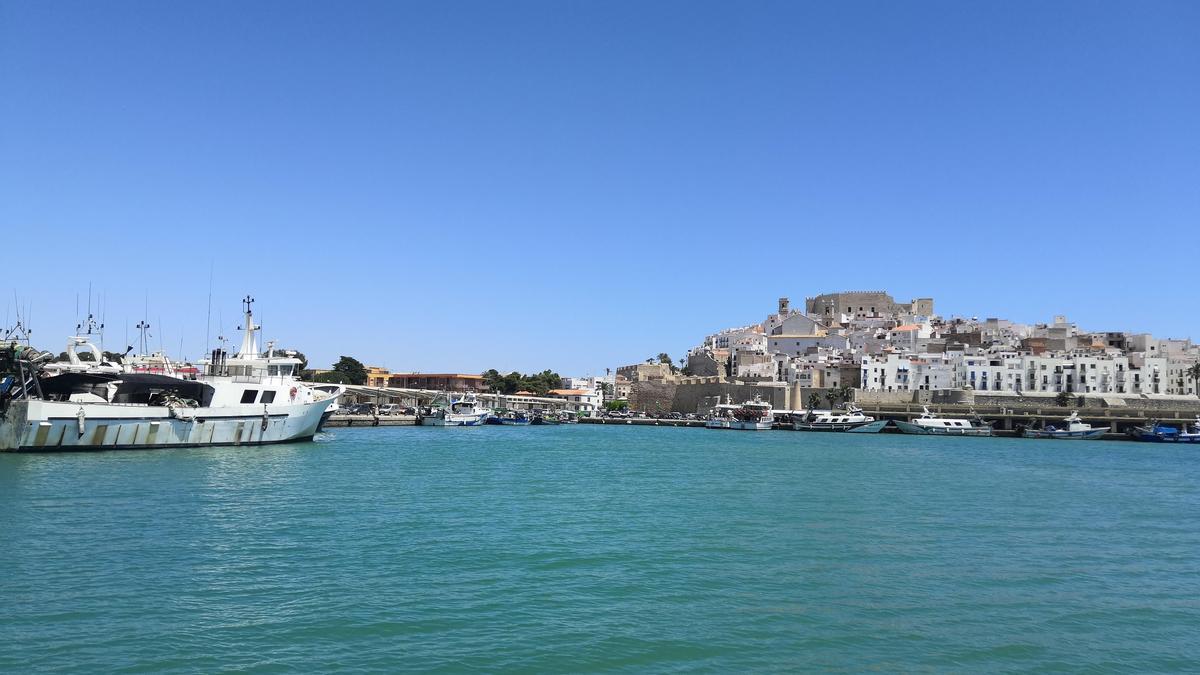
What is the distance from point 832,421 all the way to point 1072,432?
18.0 metres

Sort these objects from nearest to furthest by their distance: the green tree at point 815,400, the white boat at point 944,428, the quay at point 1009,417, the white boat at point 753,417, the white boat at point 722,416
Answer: the quay at point 1009,417, the white boat at point 944,428, the white boat at point 753,417, the white boat at point 722,416, the green tree at point 815,400

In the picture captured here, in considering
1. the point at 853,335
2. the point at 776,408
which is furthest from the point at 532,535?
the point at 853,335

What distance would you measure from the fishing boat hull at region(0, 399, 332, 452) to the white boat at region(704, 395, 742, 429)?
5040cm

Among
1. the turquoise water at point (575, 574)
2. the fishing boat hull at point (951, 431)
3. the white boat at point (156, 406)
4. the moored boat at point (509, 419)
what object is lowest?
the moored boat at point (509, 419)

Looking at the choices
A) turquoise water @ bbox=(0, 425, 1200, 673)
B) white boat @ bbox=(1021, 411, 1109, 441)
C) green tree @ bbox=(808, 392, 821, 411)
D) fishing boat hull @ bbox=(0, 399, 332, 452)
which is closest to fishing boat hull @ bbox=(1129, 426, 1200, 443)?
white boat @ bbox=(1021, 411, 1109, 441)

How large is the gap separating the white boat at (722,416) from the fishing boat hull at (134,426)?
50.4 m

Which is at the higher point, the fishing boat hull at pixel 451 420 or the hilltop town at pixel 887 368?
the hilltop town at pixel 887 368

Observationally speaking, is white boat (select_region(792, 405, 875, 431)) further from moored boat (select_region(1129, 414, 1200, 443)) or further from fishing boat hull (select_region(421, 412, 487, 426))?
fishing boat hull (select_region(421, 412, 487, 426))

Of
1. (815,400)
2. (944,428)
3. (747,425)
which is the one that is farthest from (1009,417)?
(747,425)

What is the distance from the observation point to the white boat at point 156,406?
103 feet

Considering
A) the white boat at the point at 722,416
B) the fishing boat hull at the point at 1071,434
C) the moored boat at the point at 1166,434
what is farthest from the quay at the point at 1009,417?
the white boat at the point at 722,416

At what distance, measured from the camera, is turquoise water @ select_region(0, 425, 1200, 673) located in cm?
990

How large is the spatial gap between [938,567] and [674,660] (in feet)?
23.1

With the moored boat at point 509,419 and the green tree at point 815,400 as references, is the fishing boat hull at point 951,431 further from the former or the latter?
the moored boat at point 509,419
